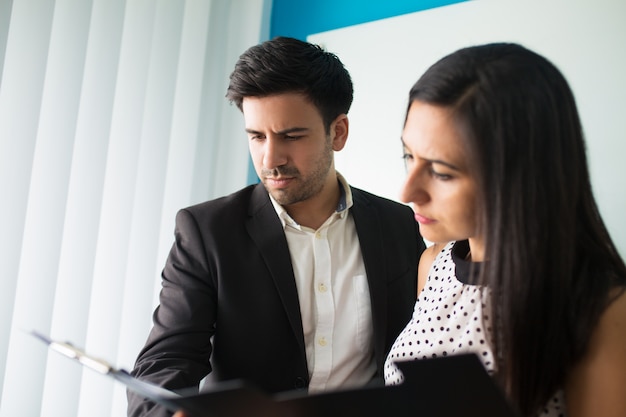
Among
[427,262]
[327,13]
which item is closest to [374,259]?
[427,262]

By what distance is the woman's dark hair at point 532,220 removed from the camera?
0.80 meters

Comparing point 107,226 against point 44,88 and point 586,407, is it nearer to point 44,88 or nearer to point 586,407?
point 44,88

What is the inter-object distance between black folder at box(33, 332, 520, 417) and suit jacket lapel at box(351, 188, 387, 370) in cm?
69

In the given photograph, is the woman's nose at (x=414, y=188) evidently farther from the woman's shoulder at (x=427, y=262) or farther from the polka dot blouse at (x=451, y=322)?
the woman's shoulder at (x=427, y=262)

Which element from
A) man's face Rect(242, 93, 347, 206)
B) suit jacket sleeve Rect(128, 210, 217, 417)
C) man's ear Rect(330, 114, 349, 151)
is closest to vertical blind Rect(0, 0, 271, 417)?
suit jacket sleeve Rect(128, 210, 217, 417)

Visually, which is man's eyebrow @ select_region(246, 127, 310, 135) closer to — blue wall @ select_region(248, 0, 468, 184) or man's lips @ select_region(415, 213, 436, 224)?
man's lips @ select_region(415, 213, 436, 224)

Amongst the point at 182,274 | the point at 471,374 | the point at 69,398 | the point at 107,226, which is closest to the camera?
the point at 471,374

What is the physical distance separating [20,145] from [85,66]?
13.5 inches

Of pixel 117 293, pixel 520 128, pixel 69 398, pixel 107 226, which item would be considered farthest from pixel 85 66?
pixel 520 128

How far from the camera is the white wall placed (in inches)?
60.7

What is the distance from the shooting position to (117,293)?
5.72 feet

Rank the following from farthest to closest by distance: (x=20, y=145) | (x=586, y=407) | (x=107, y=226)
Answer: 1. (x=107, y=226)
2. (x=20, y=145)
3. (x=586, y=407)

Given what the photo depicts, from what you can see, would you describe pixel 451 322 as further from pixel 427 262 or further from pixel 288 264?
pixel 288 264

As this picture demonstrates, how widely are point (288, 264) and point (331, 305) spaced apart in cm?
15
